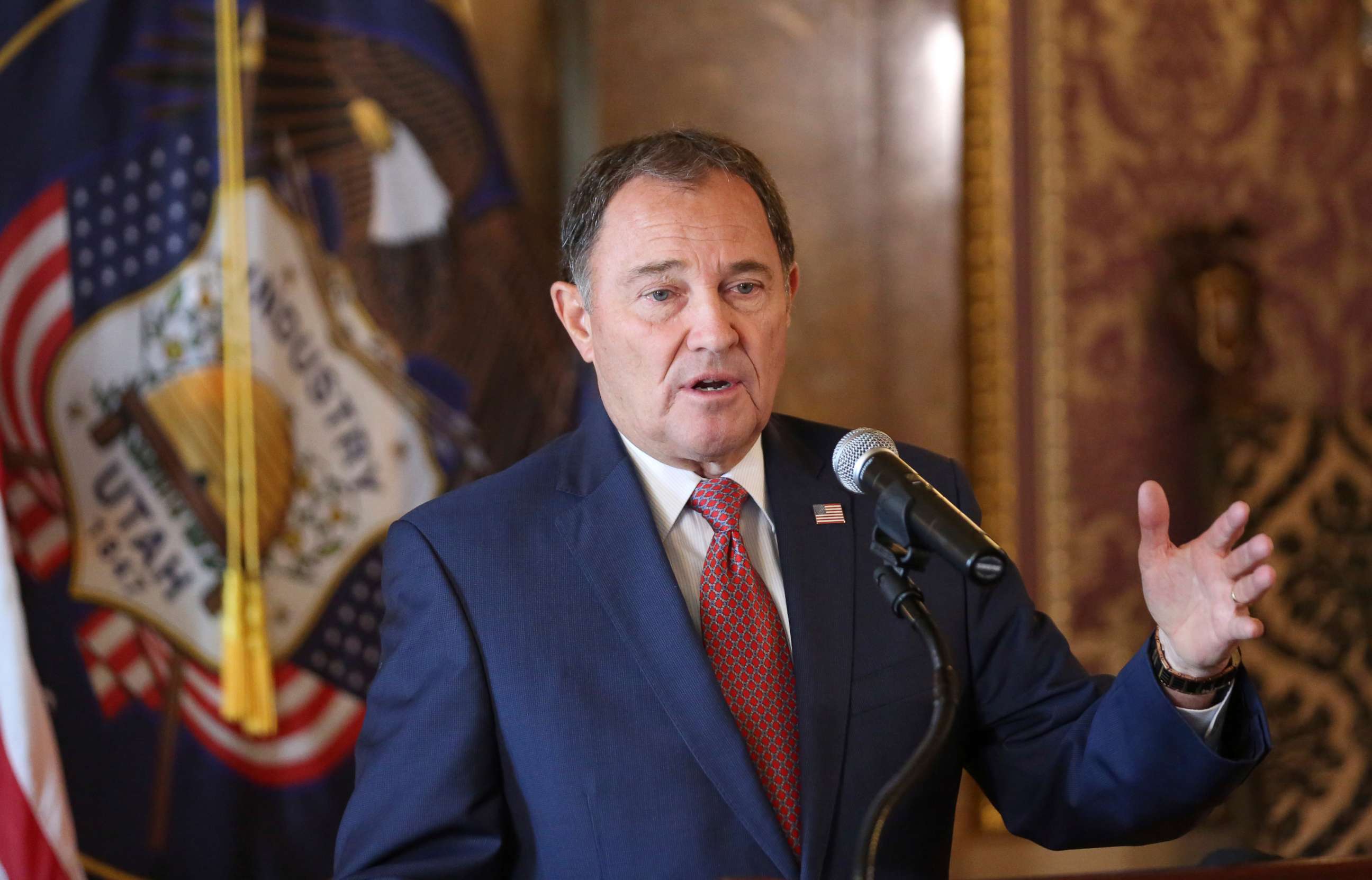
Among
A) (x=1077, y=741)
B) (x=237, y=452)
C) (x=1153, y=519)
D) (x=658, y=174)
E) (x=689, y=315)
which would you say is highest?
(x=658, y=174)

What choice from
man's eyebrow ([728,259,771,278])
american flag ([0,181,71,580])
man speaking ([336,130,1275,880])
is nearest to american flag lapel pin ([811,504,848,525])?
man speaking ([336,130,1275,880])

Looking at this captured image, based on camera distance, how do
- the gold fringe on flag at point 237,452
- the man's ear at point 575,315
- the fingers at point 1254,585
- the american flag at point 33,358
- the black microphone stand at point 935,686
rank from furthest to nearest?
the gold fringe on flag at point 237,452
the american flag at point 33,358
the man's ear at point 575,315
the fingers at point 1254,585
the black microphone stand at point 935,686

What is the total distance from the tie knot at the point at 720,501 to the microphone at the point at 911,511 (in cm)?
44

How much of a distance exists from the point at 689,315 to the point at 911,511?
64 cm

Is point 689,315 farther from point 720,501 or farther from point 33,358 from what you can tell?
point 33,358

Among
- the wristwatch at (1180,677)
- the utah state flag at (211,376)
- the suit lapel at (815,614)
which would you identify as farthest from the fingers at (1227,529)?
the utah state flag at (211,376)

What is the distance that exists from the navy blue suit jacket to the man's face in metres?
0.13

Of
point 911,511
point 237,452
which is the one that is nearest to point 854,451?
point 911,511

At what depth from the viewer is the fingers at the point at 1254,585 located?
1447mm

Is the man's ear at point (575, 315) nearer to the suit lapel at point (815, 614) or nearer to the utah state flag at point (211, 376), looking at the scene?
the suit lapel at point (815, 614)

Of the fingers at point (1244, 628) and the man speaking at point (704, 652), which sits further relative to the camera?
the man speaking at point (704, 652)

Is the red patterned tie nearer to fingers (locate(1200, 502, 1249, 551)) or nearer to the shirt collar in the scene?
the shirt collar

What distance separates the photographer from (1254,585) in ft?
4.80

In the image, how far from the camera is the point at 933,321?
13.4ft
